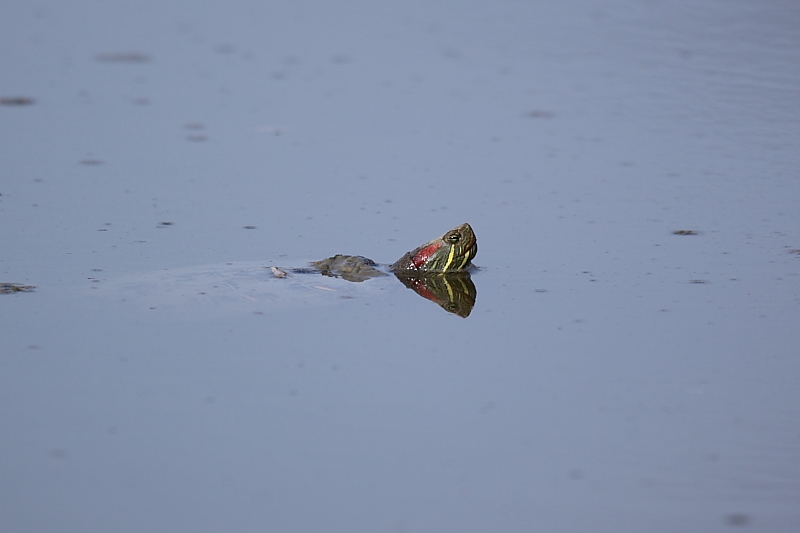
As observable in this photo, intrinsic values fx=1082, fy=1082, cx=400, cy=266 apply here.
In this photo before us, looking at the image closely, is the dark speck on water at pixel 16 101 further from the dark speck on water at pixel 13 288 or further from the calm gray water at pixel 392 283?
the dark speck on water at pixel 13 288

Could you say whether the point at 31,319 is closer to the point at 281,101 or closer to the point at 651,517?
the point at 651,517

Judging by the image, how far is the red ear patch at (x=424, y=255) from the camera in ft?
22.2

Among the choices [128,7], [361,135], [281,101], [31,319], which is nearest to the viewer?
[31,319]

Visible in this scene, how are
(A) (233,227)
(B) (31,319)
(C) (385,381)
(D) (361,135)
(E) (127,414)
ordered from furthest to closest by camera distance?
(D) (361,135) → (A) (233,227) → (B) (31,319) → (C) (385,381) → (E) (127,414)

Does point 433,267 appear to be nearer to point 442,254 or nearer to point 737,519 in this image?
point 442,254

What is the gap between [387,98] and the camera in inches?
403

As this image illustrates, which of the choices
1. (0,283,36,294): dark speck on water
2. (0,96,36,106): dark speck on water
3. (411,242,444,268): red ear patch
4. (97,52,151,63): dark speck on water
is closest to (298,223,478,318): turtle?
(411,242,444,268): red ear patch

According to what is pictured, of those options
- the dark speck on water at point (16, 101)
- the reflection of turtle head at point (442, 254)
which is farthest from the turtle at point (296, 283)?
the dark speck on water at point (16, 101)

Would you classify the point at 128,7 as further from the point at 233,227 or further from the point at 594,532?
the point at 594,532

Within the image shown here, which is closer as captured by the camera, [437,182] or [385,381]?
A: [385,381]

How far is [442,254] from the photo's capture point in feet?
22.2

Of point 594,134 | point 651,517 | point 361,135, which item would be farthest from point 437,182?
point 651,517

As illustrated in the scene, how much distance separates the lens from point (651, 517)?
156 inches

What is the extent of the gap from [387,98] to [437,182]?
7.57ft
